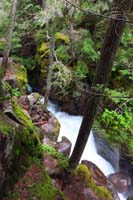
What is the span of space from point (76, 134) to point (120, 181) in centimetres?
280

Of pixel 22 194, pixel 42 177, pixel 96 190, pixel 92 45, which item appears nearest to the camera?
pixel 22 194

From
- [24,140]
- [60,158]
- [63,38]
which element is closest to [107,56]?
[24,140]

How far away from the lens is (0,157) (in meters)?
5.15

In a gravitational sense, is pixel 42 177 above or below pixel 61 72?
below

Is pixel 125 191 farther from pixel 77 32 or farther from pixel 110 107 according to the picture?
pixel 77 32

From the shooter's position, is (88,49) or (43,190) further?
(88,49)

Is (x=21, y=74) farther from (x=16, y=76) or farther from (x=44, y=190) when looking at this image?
(x=44, y=190)

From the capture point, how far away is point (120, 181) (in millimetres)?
11562

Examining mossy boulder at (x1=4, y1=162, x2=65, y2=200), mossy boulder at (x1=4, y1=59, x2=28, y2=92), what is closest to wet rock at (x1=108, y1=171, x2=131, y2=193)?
mossy boulder at (x1=4, y1=162, x2=65, y2=200)

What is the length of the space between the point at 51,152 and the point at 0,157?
4522 mm

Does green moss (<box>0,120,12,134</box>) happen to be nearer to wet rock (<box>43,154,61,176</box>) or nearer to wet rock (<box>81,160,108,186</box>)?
wet rock (<box>43,154,61,176</box>)

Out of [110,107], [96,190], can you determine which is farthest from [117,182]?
[110,107]

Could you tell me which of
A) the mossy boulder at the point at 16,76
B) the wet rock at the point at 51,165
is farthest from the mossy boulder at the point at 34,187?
the mossy boulder at the point at 16,76

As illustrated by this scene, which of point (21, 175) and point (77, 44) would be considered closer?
point (21, 175)
